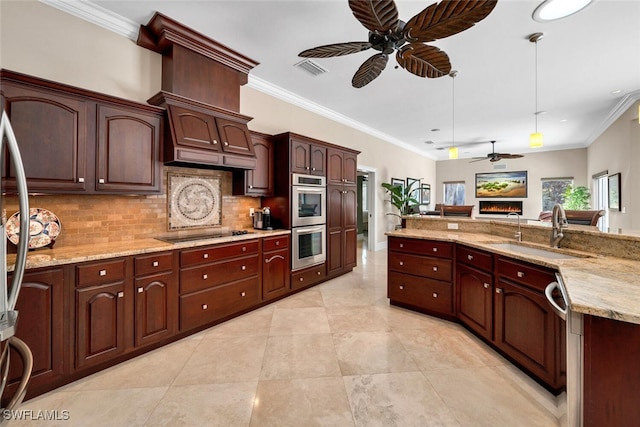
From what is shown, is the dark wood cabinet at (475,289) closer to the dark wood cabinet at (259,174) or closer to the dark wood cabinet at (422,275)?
the dark wood cabinet at (422,275)

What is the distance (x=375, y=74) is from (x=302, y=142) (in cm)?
151

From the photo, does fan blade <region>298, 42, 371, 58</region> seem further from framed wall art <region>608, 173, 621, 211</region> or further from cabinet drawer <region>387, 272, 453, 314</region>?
framed wall art <region>608, 173, 621, 211</region>

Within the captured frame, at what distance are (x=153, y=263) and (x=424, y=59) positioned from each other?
9.05 feet

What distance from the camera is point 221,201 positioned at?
3348mm

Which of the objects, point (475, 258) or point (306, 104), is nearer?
point (475, 258)

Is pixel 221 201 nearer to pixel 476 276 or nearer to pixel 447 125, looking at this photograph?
pixel 476 276

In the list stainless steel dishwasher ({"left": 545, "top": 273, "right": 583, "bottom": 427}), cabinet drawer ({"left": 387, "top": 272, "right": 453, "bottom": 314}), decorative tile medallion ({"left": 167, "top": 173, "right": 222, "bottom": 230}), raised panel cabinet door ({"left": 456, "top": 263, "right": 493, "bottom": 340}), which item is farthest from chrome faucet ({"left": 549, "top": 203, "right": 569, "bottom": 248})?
decorative tile medallion ({"left": 167, "top": 173, "right": 222, "bottom": 230})

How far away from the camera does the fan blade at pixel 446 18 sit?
1.46m

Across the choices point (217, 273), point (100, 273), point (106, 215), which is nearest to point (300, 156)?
point (217, 273)

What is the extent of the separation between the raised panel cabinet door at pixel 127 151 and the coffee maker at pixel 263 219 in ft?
4.30

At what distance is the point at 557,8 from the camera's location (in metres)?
2.28

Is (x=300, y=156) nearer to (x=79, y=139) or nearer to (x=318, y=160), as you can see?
(x=318, y=160)

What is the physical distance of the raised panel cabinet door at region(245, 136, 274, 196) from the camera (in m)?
3.36

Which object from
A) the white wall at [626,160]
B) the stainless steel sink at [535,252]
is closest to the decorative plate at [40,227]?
the stainless steel sink at [535,252]
